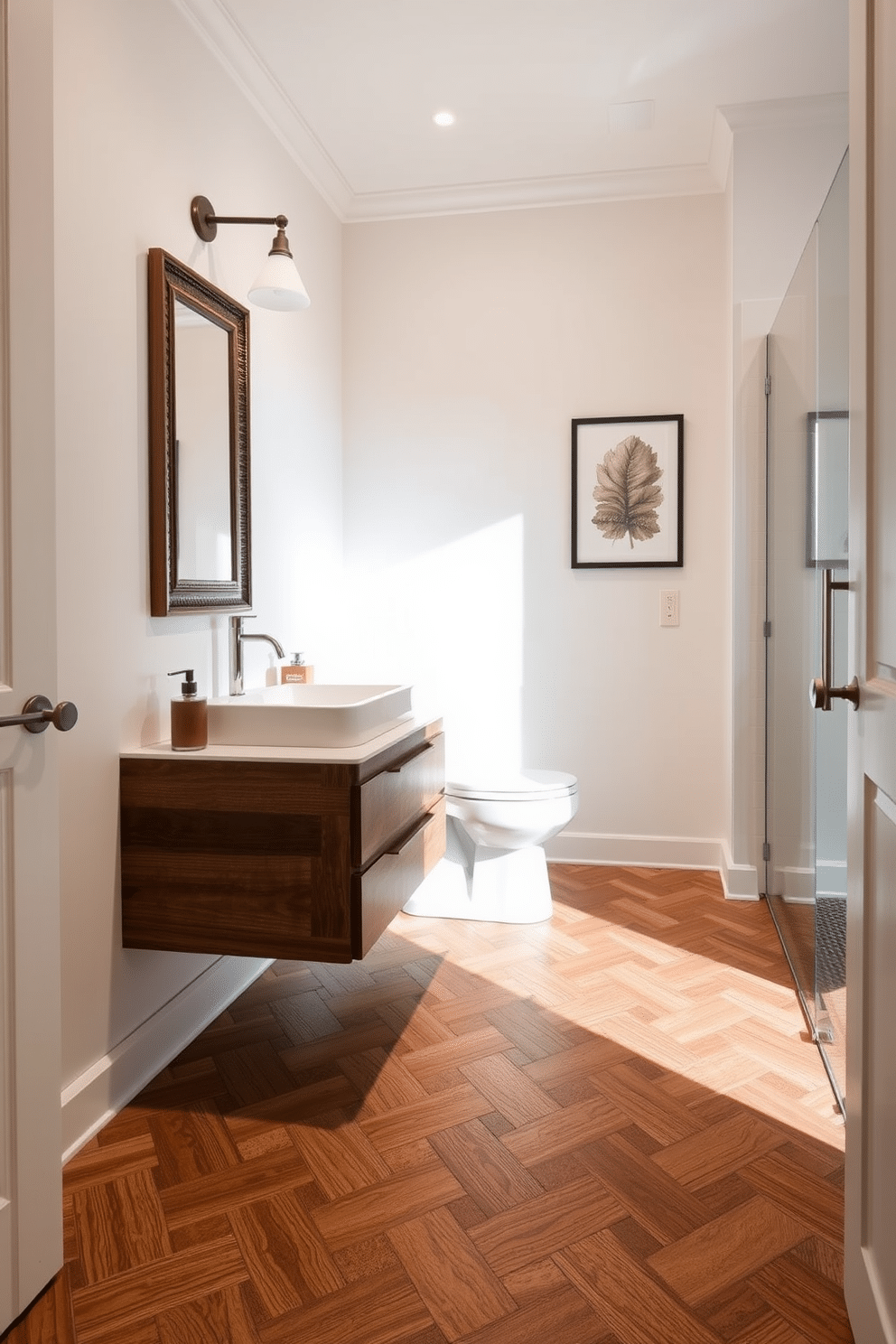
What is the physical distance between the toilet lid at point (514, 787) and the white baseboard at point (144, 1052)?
31.4 inches

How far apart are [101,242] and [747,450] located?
2100mm

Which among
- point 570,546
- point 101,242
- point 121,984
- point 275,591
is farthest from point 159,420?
point 570,546

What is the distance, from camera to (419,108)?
2.91 m

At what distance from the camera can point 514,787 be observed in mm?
2861

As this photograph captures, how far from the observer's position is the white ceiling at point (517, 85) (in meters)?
2.44

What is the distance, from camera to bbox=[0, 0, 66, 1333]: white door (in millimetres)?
1281

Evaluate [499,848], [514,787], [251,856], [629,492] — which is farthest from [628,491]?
[251,856]

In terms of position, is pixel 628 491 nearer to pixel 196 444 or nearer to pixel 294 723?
pixel 196 444

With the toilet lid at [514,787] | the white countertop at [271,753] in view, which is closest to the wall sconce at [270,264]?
the white countertop at [271,753]

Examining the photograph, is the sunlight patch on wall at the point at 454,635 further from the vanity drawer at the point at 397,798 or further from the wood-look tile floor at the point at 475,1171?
the wood-look tile floor at the point at 475,1171

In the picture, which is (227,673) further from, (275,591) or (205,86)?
(205,86)

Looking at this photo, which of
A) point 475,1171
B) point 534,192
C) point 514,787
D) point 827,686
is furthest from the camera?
point 534,192

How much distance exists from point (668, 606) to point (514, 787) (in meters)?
1.03

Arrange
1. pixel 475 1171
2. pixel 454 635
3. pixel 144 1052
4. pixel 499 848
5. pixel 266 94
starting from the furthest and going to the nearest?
pixel 454 635
pixel 499 848
pixel 266 94
pixel 144 1052
pixel 475 1171
